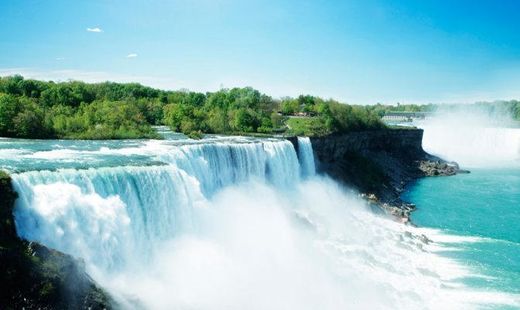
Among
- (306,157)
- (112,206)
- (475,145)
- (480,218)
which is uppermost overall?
(112,206)

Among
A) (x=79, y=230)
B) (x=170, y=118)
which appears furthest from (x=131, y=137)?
(x=79, y=230)

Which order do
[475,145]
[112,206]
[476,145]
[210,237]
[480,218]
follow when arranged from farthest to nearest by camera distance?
[475,145]
[476,145]
[480,218]
[210,237]
[112,206]

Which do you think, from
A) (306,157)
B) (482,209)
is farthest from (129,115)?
(482,209)

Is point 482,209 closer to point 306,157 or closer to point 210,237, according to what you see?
point 306,157

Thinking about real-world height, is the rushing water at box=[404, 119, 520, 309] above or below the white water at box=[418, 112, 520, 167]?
below

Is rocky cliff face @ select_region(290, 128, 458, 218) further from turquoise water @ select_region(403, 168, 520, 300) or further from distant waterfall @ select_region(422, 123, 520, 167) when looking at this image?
distant waterfall @ select_region(422, 123, 520, 167)

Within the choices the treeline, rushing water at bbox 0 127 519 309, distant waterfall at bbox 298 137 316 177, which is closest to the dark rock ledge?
distant waterfall at bbox 298 137 316 177

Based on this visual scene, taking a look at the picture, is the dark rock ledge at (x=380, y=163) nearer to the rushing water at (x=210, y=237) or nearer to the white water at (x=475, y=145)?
the white water at (x=475, y=145)
